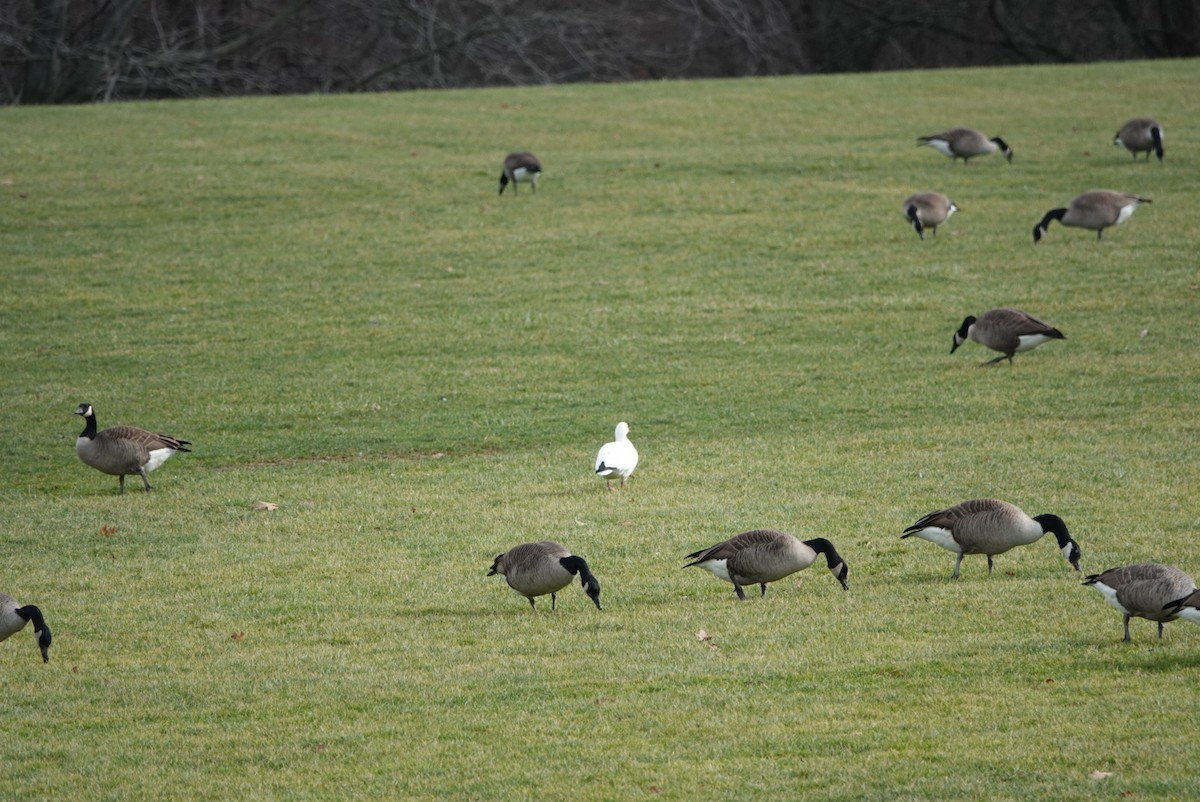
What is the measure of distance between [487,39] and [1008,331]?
31.5m

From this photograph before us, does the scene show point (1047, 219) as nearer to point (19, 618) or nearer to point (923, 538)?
point (923, 538)

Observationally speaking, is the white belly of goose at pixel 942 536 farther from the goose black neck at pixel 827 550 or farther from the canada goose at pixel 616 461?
the canada goose at pixel 616 461

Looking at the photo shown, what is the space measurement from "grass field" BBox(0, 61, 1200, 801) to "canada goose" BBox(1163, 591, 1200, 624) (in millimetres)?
478

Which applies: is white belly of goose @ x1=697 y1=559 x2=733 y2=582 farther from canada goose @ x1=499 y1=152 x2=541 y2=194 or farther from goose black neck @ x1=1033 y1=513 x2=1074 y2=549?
canada goose @ x1=499 y1=152 x2=541 y2=194

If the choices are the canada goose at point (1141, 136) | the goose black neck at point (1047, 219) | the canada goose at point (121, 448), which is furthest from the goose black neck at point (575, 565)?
the canada goose at point (1141, 136)

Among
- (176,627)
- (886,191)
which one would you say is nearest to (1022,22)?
(886,191)

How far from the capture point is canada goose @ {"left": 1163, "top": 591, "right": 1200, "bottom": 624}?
8.81 m

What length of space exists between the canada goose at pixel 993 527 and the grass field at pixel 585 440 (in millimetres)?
408

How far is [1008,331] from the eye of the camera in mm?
19156

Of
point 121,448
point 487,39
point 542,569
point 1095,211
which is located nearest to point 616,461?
point 542,569

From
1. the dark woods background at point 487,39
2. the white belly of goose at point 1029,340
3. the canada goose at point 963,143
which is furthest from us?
the dark woods background at point 487,39

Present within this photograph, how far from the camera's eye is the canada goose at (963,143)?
30.8 m

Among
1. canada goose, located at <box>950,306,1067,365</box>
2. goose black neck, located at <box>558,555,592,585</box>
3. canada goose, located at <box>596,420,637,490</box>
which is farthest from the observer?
canada goose, located at <box>950,306,1067,365</box>

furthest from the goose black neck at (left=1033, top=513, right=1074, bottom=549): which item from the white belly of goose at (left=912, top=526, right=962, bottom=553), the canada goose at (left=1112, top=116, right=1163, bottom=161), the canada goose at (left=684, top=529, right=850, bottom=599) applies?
the canada goose at (left=1112, top=116, right=1163, bottom=161)
